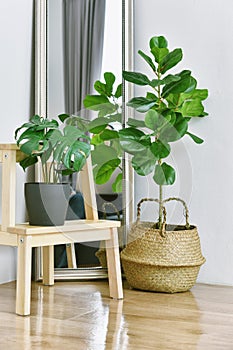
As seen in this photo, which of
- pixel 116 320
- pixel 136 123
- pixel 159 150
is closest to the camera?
pixel 116 320

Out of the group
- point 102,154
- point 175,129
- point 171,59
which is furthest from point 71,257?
point 171,59

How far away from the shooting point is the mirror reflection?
2.78m

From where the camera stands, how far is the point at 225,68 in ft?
9.12

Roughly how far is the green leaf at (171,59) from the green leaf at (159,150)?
0.37 metres

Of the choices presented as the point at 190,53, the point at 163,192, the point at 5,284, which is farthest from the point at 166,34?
the point at 5,284

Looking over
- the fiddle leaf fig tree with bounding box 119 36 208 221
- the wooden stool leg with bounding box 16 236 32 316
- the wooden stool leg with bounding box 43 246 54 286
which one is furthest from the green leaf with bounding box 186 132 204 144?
the wooden stool leg with bounding box 16 236 32 316

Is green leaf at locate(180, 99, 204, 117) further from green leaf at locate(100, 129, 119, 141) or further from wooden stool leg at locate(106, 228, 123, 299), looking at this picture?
wooden stool leg at locate(106, 228, 123, 299)

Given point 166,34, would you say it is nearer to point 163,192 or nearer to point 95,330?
point 163,192

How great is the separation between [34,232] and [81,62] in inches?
39.2

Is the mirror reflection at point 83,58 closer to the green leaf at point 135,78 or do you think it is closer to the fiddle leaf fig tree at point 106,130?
the fiddle leaf fig tree at point 106,130

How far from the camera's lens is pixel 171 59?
2551 mm

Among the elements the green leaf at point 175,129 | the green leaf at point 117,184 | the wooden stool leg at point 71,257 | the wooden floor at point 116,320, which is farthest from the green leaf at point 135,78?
the wooden floor at point 116,320

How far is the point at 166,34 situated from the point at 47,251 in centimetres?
121

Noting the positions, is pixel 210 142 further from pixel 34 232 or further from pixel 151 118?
pixel 34 232
